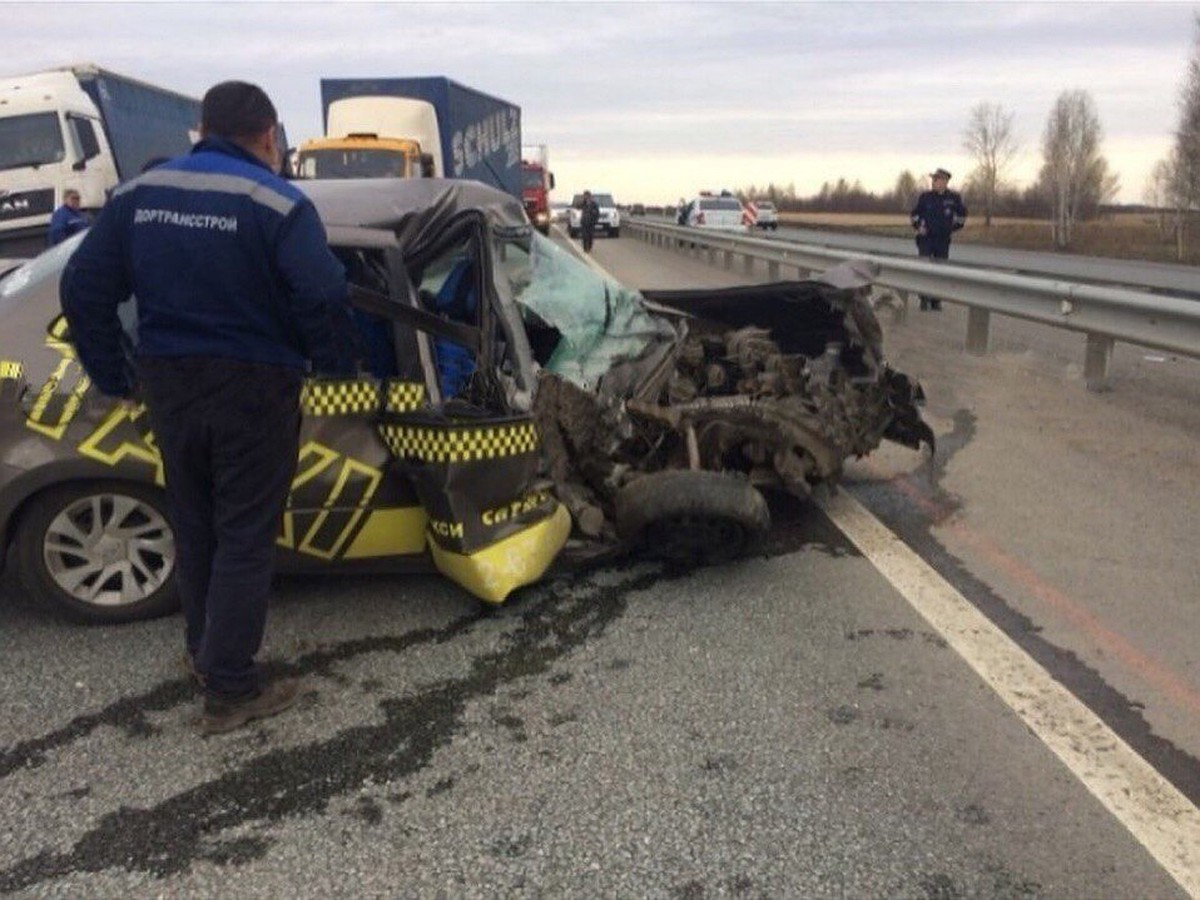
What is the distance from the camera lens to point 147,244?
3.19 m

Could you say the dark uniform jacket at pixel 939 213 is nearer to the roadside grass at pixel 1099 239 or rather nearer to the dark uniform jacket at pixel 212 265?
the dark uniform jacket at pixel 212 265

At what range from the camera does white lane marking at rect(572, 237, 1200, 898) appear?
9.38ft

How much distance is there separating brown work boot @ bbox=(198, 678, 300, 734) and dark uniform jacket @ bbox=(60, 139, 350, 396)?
1.02m

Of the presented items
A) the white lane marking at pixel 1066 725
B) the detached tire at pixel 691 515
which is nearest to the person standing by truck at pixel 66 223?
the detached tire at pixel 691 515

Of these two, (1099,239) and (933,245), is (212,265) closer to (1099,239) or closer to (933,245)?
(933,245)

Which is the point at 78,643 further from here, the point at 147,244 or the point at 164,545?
the point at 147,244

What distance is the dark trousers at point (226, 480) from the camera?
3291 mm

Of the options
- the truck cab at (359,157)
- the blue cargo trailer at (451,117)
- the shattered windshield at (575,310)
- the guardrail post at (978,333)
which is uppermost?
the blue cargo trailer at (451,117)

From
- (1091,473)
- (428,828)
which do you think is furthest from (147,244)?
(1091,473)

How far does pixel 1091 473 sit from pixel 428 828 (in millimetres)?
4747

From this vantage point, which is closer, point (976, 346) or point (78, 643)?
point (78, 643)

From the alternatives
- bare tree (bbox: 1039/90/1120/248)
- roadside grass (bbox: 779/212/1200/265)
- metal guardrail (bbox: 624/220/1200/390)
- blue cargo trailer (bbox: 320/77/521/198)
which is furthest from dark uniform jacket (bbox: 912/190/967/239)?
bare tree (bbox: 1039/90/1120/248)

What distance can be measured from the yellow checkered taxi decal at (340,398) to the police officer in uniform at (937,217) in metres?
12.2

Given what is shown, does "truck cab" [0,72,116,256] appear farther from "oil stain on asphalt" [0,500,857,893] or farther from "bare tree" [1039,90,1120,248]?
"bare tree" [1039,90,1120,248]
